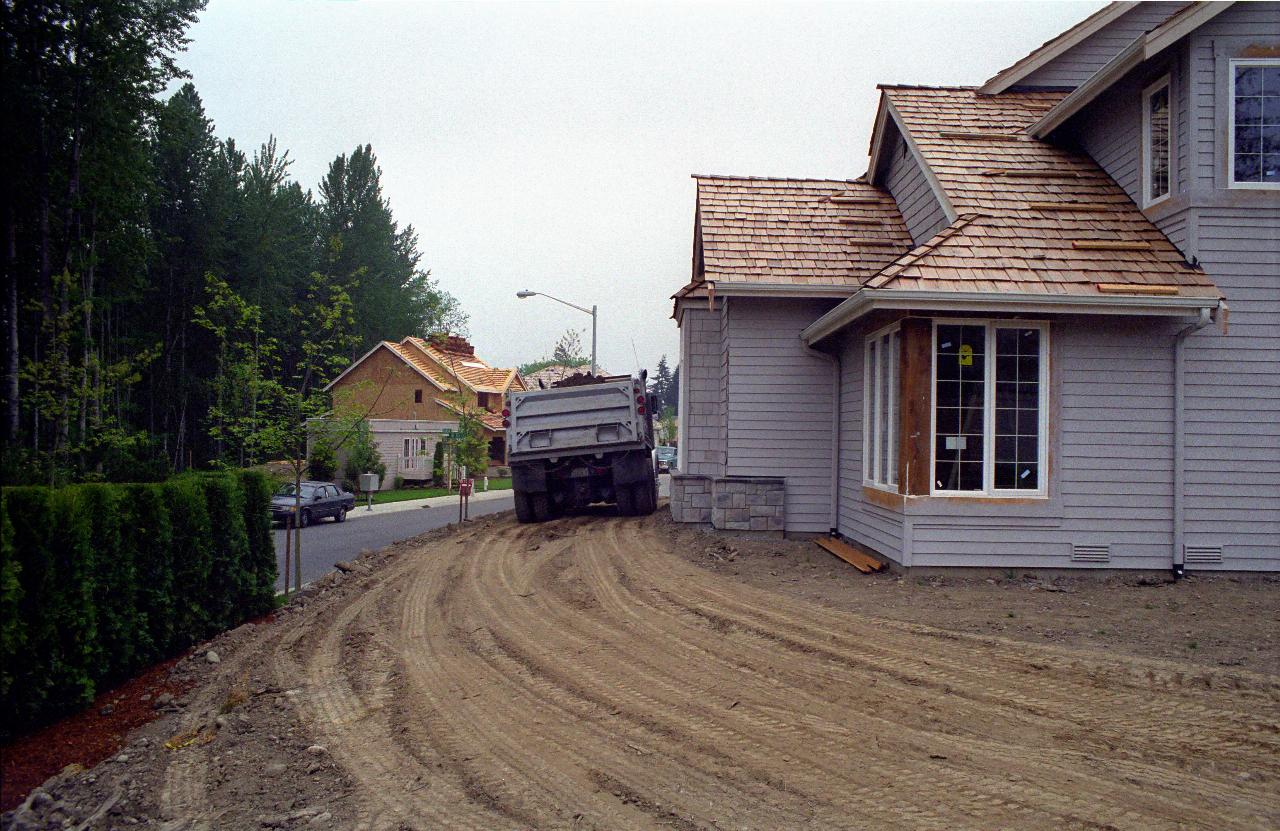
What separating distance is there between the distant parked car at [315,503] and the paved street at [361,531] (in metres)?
0.34

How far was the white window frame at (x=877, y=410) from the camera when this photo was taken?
985 cm

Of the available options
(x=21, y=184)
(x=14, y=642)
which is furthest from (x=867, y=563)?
(x=21, y=184)

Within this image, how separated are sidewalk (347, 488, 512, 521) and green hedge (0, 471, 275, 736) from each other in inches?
749

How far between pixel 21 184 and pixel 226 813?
72.5 feet

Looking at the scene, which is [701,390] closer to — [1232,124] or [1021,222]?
[1021,222]

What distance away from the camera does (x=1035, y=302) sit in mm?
9062

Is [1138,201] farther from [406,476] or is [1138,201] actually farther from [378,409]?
[378,409]

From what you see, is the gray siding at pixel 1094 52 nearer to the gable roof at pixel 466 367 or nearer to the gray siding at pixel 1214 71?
the gray siding at pixel 1214 71

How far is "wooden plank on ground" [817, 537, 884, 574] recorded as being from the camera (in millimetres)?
10047

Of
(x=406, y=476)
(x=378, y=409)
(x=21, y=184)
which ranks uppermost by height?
(x=21, y=184)

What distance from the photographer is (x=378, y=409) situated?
153ft

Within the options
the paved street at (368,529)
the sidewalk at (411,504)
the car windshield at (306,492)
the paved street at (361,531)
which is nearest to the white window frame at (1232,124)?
the paved street at (368,529)

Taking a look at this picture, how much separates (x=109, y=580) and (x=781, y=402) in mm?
8973

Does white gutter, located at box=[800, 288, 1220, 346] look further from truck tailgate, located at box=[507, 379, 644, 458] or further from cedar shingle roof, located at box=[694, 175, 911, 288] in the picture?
truck tailgate, located at box=[507, 379, 644, 458]
